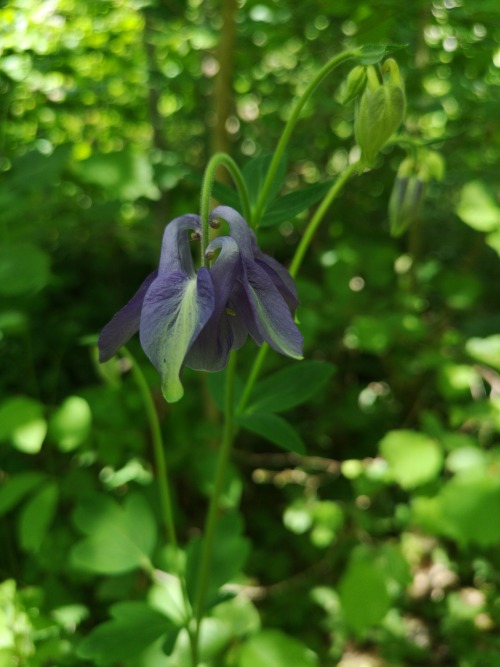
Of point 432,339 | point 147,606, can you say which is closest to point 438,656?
point 432,339

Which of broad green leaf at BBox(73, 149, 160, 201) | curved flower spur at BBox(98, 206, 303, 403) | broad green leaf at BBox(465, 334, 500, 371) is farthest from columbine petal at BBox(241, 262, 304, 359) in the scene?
broad green leaf at BBox(73, 149, 160, 201)

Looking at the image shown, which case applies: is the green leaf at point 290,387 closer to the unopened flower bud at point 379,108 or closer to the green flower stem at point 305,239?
the green flower stem at point 305,239

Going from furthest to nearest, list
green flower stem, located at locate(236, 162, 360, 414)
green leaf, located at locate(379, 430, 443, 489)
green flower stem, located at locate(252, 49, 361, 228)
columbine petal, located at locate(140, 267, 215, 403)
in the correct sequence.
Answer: green leaf, located at locate(379, 430, 443, 489), green flower stem, located at locate(236, 162, 360, 414), green flower stem, located at locate(252, 49, 361, 228), columbine petal, located at locate(140, 267, 215, 403)

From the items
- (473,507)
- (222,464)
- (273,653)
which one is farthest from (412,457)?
(222,464)

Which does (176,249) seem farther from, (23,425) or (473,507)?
(473,507)

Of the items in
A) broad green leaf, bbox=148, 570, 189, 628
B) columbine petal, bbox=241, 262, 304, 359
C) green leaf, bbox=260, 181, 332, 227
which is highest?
columbine petal, bbox=241, 262, 304, 359

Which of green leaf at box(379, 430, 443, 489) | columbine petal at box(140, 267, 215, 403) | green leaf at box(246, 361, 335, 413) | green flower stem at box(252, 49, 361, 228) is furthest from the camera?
green leaf at box(379, 430, 443, 489)

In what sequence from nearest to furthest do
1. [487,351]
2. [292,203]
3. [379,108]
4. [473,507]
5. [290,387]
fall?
[379,108]
[292,203]
[290,387]
[473,507]
[487,351]

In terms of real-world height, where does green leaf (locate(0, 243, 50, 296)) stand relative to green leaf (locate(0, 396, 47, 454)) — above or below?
above

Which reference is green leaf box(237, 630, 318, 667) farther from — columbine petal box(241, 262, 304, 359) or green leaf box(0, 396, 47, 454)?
columbine petal box(241, 262, 304, 359)
